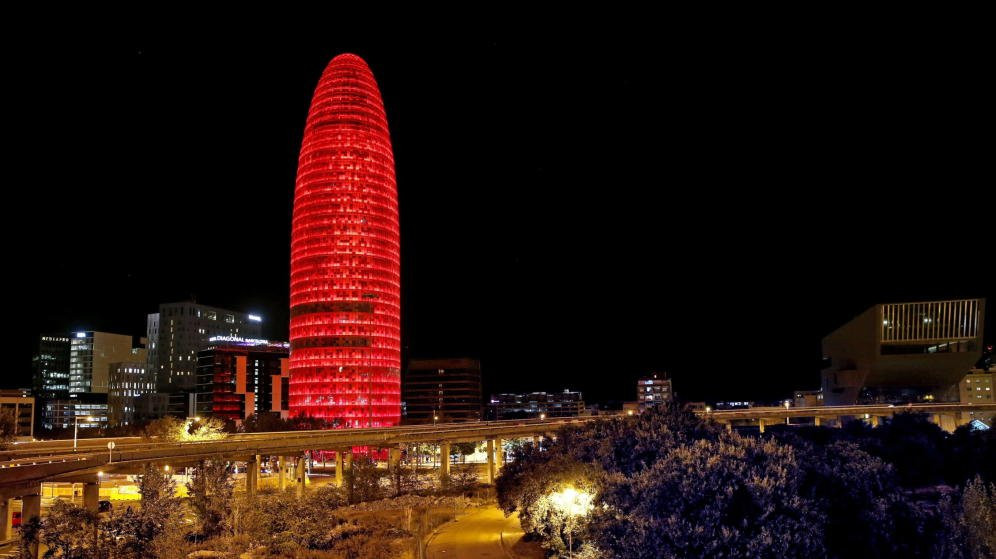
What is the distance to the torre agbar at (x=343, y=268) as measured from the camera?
170 meters

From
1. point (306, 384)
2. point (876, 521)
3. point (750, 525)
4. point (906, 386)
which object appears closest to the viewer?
point (750, 525)

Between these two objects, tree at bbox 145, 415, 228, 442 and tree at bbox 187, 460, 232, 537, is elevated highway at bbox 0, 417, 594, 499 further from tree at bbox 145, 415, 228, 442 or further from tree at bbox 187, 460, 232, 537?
tree at bbox 145, 415, 228, 442

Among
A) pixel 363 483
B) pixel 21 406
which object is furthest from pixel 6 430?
pixel 21 406

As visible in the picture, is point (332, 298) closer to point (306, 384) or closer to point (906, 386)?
point (306, 384)

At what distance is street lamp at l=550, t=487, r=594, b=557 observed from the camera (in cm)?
4753

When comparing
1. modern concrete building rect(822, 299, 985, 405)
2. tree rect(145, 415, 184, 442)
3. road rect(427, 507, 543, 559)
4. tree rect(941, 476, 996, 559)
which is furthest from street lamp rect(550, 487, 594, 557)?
modern concrete building rect(822, 299, 985, 405)

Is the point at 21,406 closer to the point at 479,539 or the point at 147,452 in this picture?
the point at 147,452

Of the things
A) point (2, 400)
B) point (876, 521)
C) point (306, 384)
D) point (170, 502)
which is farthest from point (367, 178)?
point (876, 521)

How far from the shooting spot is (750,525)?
35000 millimetres

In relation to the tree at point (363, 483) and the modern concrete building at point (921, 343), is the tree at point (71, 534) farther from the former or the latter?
the modern concrete building at point (921, 343)

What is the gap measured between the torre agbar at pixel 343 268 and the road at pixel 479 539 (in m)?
103

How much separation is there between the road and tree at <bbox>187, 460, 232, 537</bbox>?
14.8 m

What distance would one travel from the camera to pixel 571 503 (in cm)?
4834

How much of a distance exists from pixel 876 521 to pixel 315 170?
488ft
